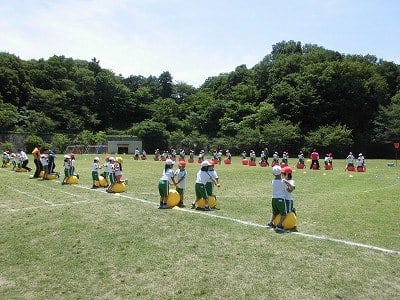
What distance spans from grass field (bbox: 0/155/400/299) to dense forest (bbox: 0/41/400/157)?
49248 millimetres

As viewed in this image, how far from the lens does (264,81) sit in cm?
8206

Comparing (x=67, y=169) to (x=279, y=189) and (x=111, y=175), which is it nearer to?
(x=111, y=175)

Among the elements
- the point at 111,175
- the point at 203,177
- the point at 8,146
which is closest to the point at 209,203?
the point at 203,177

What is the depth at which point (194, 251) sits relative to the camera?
964 cm

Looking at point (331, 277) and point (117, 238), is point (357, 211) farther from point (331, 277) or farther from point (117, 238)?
point (117, 238)

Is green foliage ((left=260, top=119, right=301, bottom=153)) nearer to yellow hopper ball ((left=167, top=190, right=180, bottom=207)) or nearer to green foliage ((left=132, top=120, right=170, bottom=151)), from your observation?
green foliage ((left=132, top=120, right=170, bottom=151))

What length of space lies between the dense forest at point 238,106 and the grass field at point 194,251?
162 feet

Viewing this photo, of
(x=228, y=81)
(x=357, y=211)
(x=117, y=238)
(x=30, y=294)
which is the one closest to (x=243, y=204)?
(x=357, y=211)

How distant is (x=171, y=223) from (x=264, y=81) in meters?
72.6

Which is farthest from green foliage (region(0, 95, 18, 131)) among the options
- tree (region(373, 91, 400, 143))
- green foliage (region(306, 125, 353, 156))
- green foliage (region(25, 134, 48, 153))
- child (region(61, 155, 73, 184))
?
tree (region(373, 91, 400, 143))

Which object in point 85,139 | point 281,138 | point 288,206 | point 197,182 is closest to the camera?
point 288,206

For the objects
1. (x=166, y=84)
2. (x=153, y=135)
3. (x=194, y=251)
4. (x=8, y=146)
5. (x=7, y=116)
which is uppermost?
(x=166, y=84)

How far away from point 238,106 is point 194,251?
67.1m

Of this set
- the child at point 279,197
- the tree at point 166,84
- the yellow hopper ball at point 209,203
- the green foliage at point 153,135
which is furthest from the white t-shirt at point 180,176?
the tree at point 166,84
